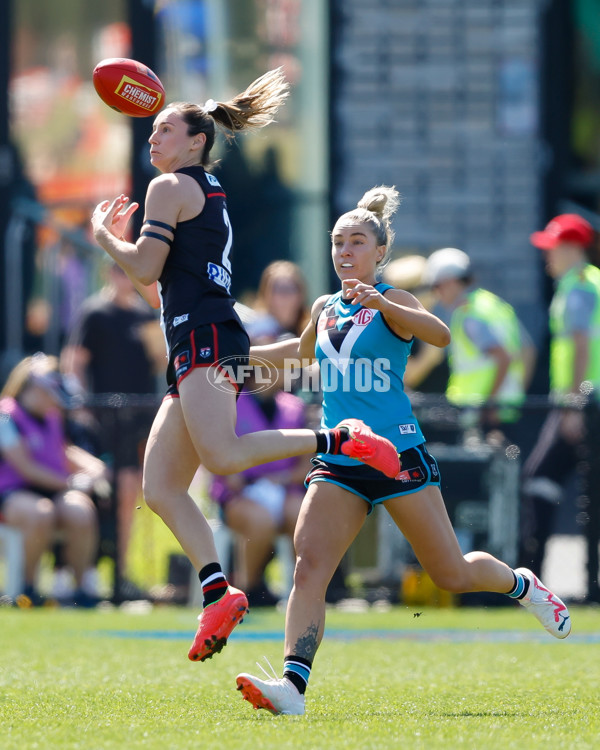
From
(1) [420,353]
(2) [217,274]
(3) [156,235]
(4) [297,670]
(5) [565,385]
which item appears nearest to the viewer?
(4) [297,670]

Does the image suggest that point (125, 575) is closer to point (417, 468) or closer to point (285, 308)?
point (285, 308)

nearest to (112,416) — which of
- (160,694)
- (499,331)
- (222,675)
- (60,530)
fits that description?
(60,530)

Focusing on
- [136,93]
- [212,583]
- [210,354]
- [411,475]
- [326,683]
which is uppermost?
[136,93]

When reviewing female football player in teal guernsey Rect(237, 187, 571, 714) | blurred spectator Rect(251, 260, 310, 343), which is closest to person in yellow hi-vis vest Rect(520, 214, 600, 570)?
blurred spectator Rect(251, 260, 310, 343)

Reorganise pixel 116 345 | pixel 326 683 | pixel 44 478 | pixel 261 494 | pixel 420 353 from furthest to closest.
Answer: pixel 420 353, pixel 116 345, pixel 44 478, pixel 261 494, pixel 326 683

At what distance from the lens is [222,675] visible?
6832 millimetres

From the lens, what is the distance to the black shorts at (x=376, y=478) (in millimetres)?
5500

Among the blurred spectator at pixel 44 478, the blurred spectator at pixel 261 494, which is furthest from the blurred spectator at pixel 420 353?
the blurred spectator at pixel 44 478

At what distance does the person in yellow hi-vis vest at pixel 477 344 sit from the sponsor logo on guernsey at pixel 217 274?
4.31 metres

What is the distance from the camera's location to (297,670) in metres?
5.38

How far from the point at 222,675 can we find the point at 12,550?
3.57 metres

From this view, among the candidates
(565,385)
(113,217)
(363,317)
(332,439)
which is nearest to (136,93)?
(113,217)

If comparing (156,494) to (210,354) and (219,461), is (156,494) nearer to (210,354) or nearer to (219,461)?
(219,461)

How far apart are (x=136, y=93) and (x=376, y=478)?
1.90 meters
